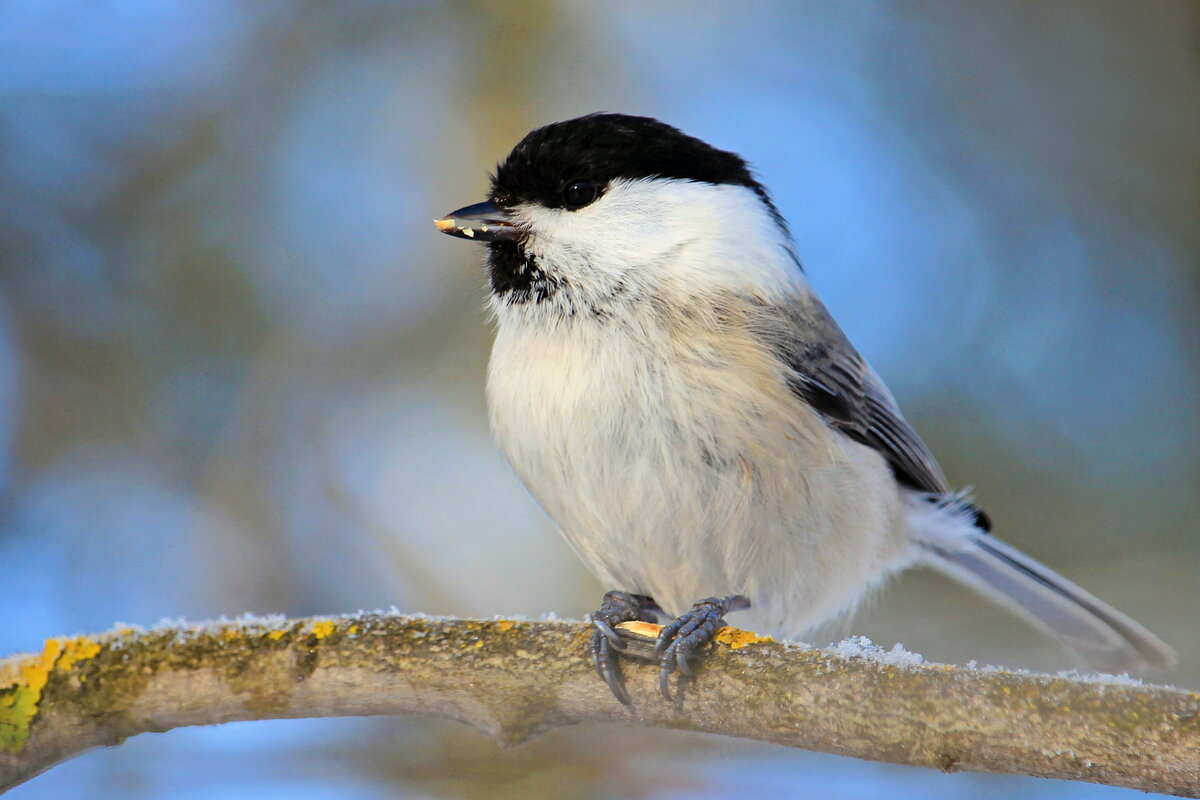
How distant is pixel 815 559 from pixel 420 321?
56.8 inches

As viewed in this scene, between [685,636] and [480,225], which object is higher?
[480,225]

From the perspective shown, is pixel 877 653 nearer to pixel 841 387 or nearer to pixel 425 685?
pixel 425 685

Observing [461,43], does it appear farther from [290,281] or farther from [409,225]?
[290,281]

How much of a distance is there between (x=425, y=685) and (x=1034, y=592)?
4.81 feet

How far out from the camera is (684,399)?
5.60 ft

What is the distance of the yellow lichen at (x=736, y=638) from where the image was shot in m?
1.42

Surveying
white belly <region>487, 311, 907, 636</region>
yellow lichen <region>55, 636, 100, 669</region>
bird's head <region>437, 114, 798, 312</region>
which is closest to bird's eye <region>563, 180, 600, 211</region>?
bird's head <region>437, 114, 798, 312</region>

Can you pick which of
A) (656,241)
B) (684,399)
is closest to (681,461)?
(684,399)

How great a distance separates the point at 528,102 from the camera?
2.97 m

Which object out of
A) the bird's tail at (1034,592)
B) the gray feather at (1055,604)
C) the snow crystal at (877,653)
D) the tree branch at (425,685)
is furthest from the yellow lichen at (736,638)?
the gray feather at (1055,604)

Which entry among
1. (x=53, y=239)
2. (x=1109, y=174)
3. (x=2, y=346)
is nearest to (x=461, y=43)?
(x=53, y=239)

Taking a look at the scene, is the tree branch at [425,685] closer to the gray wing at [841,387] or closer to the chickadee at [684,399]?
the chickadee at [684,399]

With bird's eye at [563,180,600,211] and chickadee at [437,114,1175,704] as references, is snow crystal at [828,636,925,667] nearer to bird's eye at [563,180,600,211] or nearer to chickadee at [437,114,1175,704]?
chickadee at [437,114,1175,704]

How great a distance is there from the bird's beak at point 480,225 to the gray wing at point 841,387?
1.73 feet
